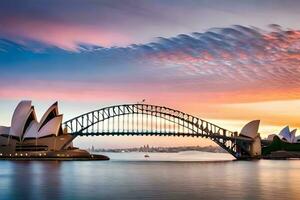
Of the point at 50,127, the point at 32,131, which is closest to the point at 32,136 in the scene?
the point at 32,131

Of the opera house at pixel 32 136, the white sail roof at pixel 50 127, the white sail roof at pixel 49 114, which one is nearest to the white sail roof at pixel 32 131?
the opera house at pixel 32 136

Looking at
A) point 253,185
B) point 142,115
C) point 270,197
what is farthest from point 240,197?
point 142,115

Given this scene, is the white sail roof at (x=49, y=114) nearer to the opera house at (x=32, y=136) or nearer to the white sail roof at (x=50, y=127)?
the opera house at (x=32, y=136)

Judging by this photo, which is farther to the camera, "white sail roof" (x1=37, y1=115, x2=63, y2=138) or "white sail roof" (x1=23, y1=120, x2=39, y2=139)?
"white sail roof" (x1=37, y1=115, x2=63, y2=138)

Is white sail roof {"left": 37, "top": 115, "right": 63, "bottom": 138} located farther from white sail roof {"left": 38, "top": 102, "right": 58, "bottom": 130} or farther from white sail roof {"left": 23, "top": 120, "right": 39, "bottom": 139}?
white sail roof {"left": 23, "top": 120, "right": 39, "bottom": 139}

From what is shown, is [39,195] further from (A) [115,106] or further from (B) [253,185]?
(A) [115,106]

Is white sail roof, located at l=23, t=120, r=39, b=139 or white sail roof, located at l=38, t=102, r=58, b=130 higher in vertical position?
white sail roof, located at l=38, t=102, r=58, b=130

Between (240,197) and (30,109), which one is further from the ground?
(30,109)

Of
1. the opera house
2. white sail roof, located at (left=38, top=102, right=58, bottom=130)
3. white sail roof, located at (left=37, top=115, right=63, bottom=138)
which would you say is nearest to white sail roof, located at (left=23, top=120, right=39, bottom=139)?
the opera house

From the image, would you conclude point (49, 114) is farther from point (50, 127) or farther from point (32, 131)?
point (32, 131)
